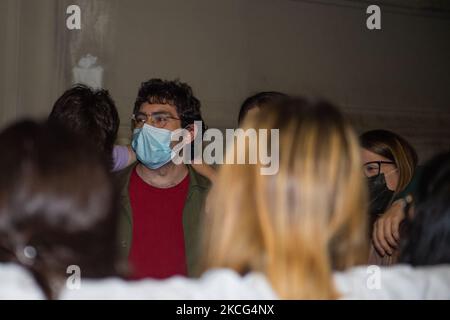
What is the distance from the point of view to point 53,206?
1.19m

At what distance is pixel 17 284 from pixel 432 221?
1027mm

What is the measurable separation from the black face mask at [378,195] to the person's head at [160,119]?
858 millimetres

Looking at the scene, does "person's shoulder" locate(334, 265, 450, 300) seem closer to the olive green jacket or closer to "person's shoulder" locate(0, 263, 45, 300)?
"person's shoulder" locate(0, 263, 45, 300)

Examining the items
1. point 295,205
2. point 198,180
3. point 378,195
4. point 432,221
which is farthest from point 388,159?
point 295,205

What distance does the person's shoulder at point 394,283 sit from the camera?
1394 millimetres

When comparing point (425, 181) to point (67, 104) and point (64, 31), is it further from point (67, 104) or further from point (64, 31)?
point (64, 31)

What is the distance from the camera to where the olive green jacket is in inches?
94.8

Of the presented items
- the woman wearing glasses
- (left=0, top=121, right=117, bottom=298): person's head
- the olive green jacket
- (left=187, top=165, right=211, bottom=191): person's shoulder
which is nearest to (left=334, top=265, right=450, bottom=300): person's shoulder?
(left=0, top=121, right=117, bottom=298): person's head

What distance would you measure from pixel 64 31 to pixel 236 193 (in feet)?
11.2

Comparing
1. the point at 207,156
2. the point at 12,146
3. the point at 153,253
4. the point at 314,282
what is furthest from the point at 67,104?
the point at 207,156

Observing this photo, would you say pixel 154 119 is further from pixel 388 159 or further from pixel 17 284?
pixel 17 284

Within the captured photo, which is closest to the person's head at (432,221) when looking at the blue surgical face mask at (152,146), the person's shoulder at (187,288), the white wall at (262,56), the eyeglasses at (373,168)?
the person's shoulder at (187,288)

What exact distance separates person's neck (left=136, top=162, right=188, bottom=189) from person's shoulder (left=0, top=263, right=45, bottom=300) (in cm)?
141

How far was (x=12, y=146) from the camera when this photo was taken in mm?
1229
